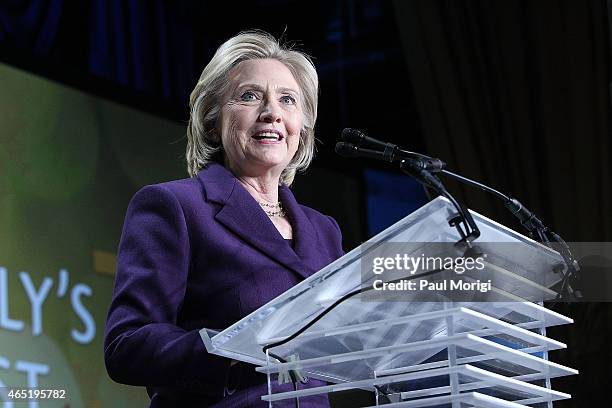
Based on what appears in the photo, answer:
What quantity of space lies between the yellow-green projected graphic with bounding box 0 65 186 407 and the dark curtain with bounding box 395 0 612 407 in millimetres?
1697

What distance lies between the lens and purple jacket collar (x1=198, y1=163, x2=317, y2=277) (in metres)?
1.82

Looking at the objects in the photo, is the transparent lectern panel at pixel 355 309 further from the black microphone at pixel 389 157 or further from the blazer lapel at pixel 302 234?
the blazer lapel at pixel 302 234

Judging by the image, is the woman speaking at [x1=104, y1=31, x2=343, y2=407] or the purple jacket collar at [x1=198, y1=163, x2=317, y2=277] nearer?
the woman speaking at [x1=104, y1=31, x2=343, y2=407]

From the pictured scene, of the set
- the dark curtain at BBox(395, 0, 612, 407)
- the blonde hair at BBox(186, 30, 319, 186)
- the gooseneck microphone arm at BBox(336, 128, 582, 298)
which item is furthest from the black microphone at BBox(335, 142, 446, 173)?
the dark curtain at BBox(395, 0, 612, 407)

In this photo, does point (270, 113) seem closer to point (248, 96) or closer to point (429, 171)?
point (248, 96)

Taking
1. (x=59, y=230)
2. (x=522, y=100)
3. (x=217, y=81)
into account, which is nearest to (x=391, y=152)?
(x=217, y=81)

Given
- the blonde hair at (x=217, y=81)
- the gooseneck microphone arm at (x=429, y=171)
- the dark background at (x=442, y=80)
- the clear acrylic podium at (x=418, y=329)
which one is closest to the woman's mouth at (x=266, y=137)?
the blonde hair at (x=217, y=81)

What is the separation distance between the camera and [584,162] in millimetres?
4445

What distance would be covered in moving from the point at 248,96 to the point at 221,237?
1.15 feet

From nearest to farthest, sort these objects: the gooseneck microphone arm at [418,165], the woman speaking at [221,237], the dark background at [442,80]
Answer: the gooseneck microphone arm at [418,165] < the woman speaking at [221,237] < the dark background at [442,80]

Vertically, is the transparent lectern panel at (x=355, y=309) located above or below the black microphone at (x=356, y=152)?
below

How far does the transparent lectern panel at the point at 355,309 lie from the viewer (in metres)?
1.31

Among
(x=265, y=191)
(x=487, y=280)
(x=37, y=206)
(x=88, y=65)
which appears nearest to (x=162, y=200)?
(x=265, y=191)

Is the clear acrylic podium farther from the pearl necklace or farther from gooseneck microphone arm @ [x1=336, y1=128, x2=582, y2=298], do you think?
the pearl necklace
